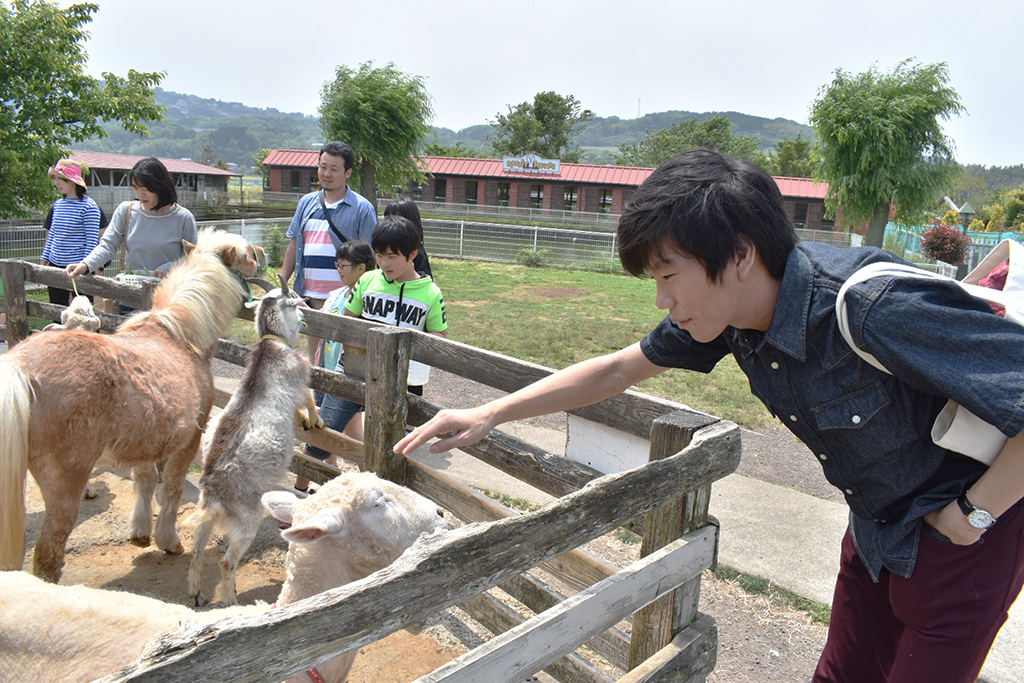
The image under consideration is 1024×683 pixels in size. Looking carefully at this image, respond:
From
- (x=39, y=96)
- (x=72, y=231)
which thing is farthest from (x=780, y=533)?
(x=39, y=96)

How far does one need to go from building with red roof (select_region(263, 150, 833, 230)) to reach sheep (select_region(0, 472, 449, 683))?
134ft

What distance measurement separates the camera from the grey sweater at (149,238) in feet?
17.2

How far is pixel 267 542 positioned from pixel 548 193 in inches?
1700

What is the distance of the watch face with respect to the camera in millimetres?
1434

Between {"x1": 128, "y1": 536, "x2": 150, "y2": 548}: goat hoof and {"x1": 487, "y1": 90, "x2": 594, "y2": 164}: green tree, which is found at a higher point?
{"x1": 487, "y1": 90, "x2": 594, "y2": 164}: green tree

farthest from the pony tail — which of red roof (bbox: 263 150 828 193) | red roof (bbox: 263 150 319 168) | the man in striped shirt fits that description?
red roof (bbox: 263 150 319 168)

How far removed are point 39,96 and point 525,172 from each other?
34.3 metres

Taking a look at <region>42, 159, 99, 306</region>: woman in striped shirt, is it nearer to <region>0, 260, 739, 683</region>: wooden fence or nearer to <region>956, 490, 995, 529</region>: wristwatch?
<region>0, 260, 739, 683</region>: wooden fence

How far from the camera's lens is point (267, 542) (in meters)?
4.17

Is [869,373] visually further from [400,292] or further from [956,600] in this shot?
[400,292]

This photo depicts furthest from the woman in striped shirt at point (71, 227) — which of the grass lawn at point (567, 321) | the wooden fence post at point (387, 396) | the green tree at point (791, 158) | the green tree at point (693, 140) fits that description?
the green tree at point (791, 158)

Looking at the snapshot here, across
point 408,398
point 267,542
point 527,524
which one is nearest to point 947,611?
point 527,524

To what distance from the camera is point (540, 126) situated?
7175cm

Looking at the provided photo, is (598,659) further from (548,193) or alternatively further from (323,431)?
(548,193)
